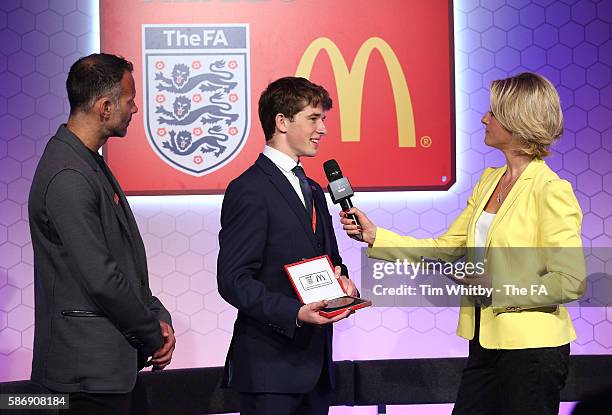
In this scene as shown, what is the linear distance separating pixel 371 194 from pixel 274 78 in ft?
2.50

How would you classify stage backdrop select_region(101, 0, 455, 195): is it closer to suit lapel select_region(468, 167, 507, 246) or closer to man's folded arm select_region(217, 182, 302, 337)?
suit lapel select_region(468, 167, 507, 246)

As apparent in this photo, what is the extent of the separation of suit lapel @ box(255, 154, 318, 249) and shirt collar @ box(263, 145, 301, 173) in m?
0.05

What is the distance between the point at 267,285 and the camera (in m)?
2.66

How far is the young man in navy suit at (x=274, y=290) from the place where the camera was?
8.32 ft

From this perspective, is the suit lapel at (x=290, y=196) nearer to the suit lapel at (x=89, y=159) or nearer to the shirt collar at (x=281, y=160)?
the shirt collar at (x=281, y=160)

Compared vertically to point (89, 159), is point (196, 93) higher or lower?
higher

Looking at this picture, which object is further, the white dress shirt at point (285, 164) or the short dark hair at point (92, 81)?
the white dress shirt at point (285, 164)

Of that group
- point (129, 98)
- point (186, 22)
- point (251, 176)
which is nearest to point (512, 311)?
point (251, 176)

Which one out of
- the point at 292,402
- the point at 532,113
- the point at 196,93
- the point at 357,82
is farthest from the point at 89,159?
the point at 357,82

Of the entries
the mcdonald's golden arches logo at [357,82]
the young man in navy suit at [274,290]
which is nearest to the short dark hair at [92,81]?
the young man in navy suit at [274,290]

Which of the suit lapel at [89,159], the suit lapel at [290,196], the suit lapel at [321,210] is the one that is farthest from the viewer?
the suit lapel at [321,210]

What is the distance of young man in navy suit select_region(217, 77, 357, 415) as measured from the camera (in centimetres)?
254

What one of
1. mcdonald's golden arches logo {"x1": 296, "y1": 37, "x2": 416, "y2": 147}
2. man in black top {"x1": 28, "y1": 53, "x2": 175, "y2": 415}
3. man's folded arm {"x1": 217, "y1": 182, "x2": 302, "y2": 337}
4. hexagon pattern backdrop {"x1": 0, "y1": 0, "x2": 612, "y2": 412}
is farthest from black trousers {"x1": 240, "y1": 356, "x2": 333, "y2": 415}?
mcdonald's golden arches logo {"x1": 296, "y1": 37, "x2": 416, "y2": 147}

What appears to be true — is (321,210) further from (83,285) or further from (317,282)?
(83,285)
